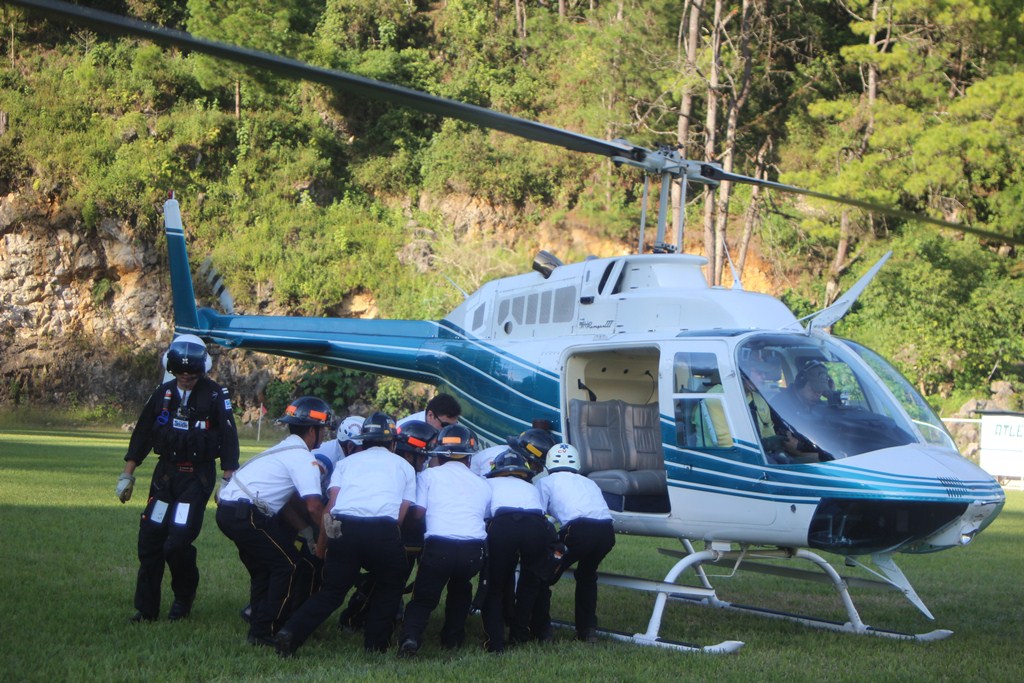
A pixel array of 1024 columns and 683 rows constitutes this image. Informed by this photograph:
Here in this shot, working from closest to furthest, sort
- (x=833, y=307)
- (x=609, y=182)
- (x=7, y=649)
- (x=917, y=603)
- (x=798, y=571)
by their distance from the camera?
(x=7, y=649)
(x=917, y=603)
(x=833, y=307)
(x=798, y=571)
(x=609, y=182)

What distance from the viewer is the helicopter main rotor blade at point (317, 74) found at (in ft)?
16.9

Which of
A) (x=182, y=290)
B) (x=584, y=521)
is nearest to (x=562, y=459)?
(x=584, y=521)

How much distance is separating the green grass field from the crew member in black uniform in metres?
0.33

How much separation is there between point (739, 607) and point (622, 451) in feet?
6.28

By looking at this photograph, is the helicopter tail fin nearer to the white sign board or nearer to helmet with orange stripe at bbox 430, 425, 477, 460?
helmet with orange stripe at bbox 430, 425, 477, 460

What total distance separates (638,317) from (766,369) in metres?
1.42

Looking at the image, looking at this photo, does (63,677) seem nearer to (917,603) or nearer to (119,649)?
(119,649)

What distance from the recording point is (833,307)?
895 cm

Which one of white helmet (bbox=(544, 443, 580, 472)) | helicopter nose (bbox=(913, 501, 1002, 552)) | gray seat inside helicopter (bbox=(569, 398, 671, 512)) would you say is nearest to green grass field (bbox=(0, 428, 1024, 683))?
helicopter nose (bbox=(913, 501, 1002, 552))

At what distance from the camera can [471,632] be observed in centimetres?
872

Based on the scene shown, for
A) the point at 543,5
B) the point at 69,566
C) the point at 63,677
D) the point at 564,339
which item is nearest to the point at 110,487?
the point at 69,566

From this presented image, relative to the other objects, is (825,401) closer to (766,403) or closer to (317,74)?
(766,403)

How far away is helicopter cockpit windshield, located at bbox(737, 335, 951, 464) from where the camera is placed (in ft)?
26.6

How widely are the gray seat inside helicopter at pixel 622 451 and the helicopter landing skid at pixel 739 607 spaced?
2.31ft
